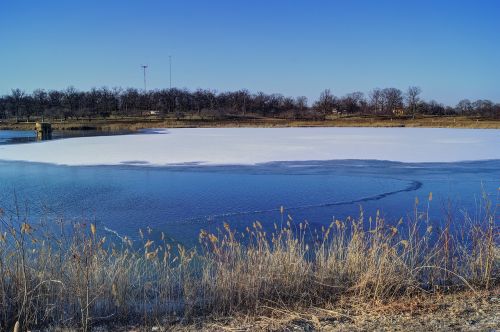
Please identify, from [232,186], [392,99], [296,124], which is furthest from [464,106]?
[232,186]

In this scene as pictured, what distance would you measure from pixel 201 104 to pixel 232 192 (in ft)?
279

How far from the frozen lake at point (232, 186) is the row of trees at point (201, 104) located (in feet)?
201

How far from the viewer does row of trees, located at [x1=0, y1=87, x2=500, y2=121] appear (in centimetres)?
8231

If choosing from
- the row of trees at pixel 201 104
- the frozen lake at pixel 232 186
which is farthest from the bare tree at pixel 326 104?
the frozen lake at pixel 232 186

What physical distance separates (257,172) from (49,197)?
606cm

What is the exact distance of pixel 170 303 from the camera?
4.39 metres

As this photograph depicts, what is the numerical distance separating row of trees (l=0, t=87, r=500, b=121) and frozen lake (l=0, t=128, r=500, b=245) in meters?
61.3

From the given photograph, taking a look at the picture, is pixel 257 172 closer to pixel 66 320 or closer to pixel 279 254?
pixel 279 254

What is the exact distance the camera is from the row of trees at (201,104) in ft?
270

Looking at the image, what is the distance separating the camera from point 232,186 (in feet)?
36.5

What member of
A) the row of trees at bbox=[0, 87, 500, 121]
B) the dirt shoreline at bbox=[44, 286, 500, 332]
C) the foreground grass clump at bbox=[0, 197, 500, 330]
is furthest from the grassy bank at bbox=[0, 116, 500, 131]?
the dirt shoreline at bbox=[44, 286, 500, 332]

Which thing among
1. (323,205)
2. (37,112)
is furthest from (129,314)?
(37,112)

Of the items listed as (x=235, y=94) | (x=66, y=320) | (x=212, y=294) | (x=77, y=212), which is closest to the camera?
(x=66, y=320)

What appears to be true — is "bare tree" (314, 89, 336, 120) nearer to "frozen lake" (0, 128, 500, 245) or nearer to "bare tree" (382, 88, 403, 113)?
"bare tree" (382, 88, 403, 113)
